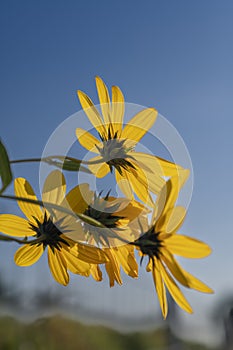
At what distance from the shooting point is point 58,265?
25 cm

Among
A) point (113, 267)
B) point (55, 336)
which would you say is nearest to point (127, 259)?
point (113, 267)

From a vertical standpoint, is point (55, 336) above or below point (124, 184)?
below

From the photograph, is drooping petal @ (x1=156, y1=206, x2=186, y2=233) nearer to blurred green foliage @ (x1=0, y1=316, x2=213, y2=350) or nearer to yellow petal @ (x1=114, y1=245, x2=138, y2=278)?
yellow petal @ (x1=114, y1=245, x2=138, y2=278)

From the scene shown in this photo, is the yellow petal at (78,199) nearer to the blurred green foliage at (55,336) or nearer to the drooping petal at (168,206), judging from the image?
the drooping petal at (168,206)

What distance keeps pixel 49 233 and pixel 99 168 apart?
0.04 metres

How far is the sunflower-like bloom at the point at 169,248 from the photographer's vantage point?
0.64ft

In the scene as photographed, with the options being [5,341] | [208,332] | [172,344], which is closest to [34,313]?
[5,341]

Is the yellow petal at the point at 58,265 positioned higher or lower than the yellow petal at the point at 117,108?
lower

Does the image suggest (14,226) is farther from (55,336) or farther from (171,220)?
(55,336)

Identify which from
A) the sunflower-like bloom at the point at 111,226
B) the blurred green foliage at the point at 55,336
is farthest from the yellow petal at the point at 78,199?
the blurred green foliage at the point at 55,336

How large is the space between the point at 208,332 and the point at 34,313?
2.05 metres

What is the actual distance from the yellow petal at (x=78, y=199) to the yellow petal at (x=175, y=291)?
4 cm

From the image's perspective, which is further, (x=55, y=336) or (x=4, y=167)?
(x=55, y=336)

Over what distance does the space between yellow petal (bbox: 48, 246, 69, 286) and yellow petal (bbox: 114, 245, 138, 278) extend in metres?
0.03
